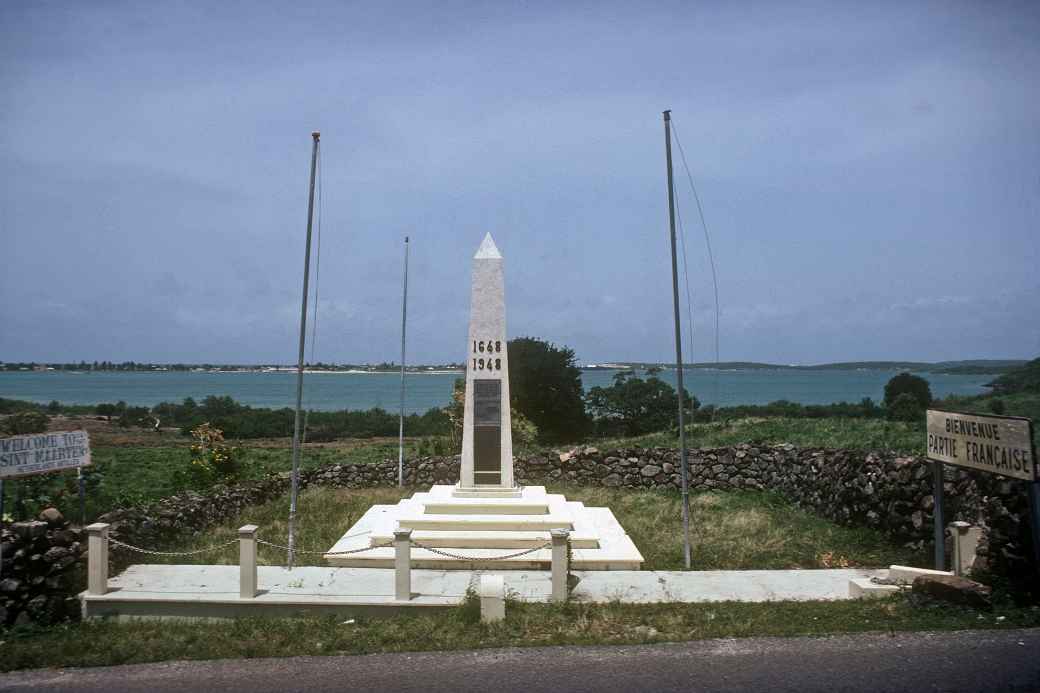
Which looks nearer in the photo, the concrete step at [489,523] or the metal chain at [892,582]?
the metal chain at [892,582]

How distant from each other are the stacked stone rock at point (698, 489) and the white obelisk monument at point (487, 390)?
5.26 metres

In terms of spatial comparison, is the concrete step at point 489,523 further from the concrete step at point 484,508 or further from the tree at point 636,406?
the tree at point 636,406

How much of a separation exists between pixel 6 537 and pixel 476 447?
7957 millimetres

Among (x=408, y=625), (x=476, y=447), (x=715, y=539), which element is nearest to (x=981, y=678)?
(x=408, y=625)

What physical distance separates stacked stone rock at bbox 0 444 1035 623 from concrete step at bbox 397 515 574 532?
4.23 m

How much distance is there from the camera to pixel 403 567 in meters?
9.66

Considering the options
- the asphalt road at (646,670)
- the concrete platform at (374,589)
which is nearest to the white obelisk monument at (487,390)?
the concrete platform at (374,589)

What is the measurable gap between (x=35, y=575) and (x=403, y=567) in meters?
Result: 4.29

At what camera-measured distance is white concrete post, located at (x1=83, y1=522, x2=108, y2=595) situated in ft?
32.1

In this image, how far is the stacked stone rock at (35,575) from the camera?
9141mm

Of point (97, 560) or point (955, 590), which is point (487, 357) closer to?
point (97, 560)

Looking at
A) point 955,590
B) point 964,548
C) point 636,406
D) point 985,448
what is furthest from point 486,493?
point 636,406

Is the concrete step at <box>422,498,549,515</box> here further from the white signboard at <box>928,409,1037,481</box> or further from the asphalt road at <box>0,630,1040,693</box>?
the white signboard at <box>928,409,1037,481</box>

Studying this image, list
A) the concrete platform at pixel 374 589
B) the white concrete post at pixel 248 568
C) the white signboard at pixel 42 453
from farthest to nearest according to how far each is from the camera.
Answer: the white concrete post at pixel 248 568
the concrete platform at pixel 374 589
the white signboard at pixel 42 453
